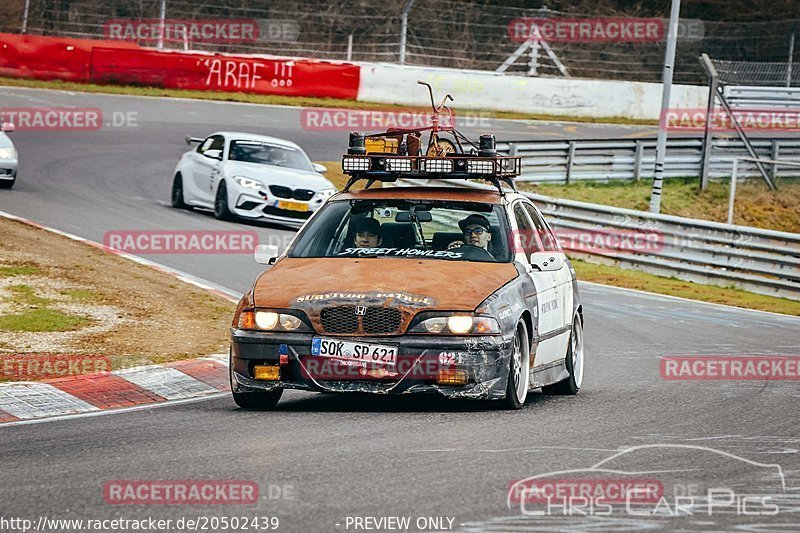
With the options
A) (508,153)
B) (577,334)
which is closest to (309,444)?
(577,334)

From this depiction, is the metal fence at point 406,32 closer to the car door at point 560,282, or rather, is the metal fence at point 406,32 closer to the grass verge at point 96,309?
the grass verge at point 96,309

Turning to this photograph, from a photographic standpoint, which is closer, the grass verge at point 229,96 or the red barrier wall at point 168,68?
the grass verge at point 229,96

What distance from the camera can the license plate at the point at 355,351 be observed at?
892cm

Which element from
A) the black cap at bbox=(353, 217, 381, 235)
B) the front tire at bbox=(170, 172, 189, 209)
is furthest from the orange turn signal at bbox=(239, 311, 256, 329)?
the front tire at bbox=(170, 172, 189, 209)

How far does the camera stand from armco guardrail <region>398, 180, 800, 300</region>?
22.4 metres

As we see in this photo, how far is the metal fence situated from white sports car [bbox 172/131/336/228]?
1793 centimetres

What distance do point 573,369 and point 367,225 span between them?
202 cm

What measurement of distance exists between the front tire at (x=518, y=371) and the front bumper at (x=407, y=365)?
0.35ft

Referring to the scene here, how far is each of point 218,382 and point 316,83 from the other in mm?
30319

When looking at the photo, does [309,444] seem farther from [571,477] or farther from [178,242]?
[178,242]

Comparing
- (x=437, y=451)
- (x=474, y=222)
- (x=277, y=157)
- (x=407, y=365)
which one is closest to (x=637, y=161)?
(x=277, y=157)

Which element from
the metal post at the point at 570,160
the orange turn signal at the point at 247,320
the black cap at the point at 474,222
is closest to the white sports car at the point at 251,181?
Answer: the metal post at the point at 570,160

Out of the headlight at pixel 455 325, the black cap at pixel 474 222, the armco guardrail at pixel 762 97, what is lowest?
the headlight at pixel 455 325

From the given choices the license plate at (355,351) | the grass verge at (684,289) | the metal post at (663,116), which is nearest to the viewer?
the license plate at (355,351)
